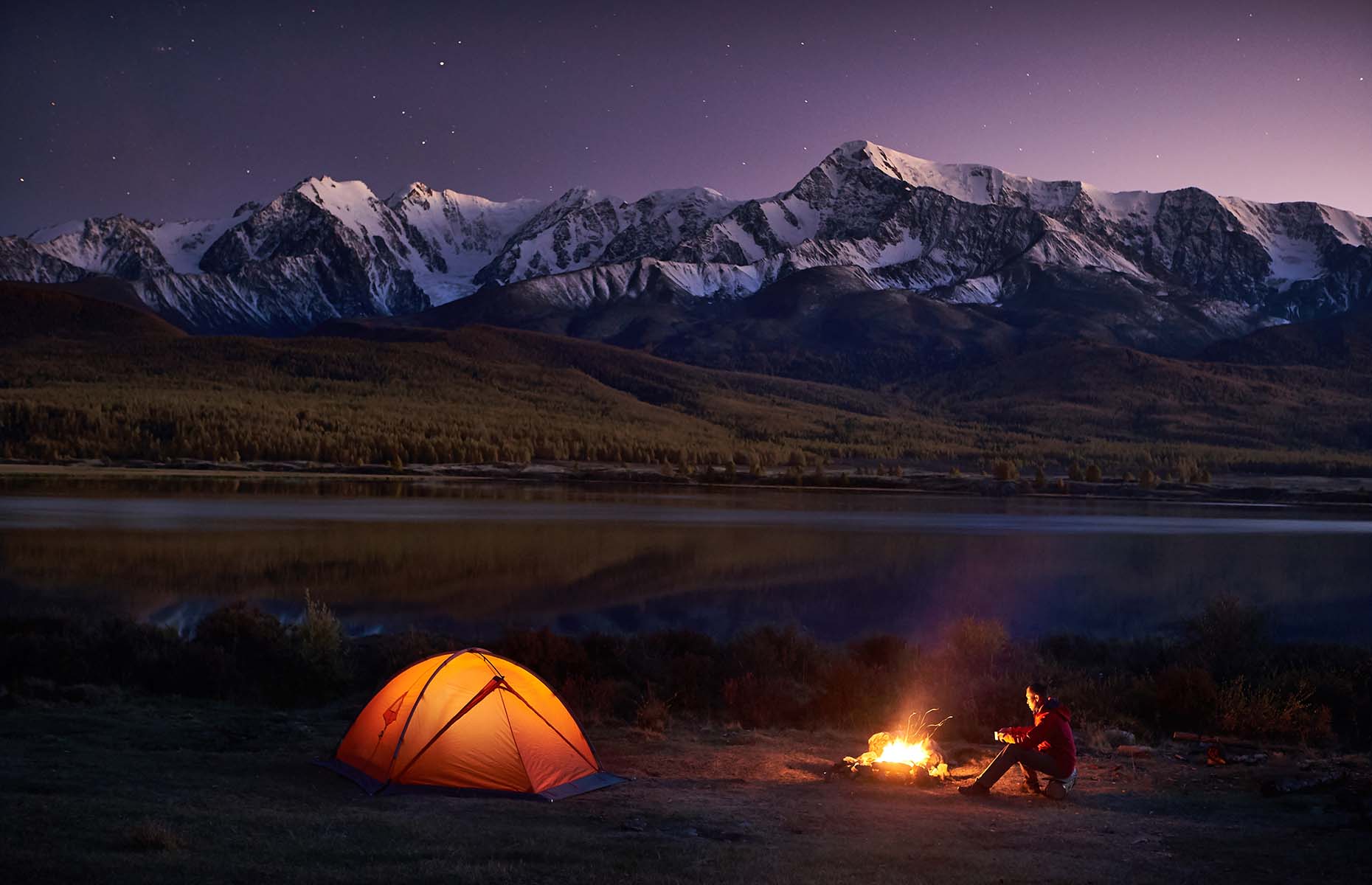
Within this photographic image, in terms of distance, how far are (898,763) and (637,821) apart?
3.69m

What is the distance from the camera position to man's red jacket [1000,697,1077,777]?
12617 millimetres

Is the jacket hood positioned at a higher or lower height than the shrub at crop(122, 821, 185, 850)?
lower

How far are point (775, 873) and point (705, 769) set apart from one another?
16.7 ft

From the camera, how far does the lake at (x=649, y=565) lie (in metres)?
27.2

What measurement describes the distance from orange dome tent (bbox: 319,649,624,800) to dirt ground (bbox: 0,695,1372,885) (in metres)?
0.38

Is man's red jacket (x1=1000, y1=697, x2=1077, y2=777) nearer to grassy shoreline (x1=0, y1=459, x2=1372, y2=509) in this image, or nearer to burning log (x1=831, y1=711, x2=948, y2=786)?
burning log (x1=831, y1=711, x2=948, y2=786)

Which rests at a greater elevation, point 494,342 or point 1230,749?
point 494,342

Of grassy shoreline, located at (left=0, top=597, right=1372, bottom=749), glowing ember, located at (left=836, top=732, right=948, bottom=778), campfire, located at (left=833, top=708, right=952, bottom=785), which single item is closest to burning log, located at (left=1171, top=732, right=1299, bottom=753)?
grassy shoreline, located at (left=0, top=597, right=1372, bottom=749)

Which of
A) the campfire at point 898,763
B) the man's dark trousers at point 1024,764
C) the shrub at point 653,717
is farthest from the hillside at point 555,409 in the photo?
the man's dark trousers at point 1024,764

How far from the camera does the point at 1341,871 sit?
9.58 meters

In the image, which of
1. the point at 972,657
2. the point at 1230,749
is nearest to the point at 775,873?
the point at 1230,749

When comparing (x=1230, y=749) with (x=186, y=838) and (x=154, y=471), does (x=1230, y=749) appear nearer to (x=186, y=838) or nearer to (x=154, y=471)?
(x=186, y=838)

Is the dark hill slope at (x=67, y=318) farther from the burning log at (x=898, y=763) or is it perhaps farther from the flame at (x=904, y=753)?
the flame at (x=904, y=753)

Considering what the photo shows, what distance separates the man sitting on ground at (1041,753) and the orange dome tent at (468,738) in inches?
159
